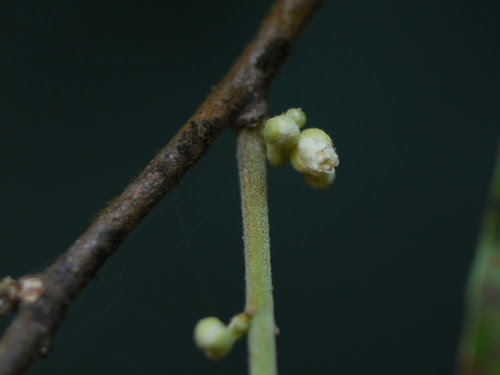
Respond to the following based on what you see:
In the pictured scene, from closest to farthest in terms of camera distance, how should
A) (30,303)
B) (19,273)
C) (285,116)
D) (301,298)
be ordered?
→ 1. (30,303)
2. (285,116)
3. (19,273)
4. (301,298)

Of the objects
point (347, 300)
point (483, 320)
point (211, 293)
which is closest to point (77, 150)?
point (211, 293)

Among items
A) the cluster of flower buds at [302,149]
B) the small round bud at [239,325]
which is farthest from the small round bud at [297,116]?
the small round bud at [239,325]

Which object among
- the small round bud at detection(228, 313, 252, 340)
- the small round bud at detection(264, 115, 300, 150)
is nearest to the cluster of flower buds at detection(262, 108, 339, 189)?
the small round bud at detection(264, 115, 300, 150)

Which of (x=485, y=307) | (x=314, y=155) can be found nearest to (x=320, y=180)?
(x=314, y=155)

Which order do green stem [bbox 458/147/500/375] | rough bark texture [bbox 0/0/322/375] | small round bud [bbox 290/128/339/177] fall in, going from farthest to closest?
small round bud [bbox 290/128/339/177], rough bark texture [bbox 0/0/322/375], green stem [bbox 458/147/500/375]

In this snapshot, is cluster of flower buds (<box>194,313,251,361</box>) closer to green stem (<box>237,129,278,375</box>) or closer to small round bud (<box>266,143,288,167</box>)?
green stem (<box>237,129,278,375</box>)

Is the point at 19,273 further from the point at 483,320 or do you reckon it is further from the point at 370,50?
the point at 483,320
